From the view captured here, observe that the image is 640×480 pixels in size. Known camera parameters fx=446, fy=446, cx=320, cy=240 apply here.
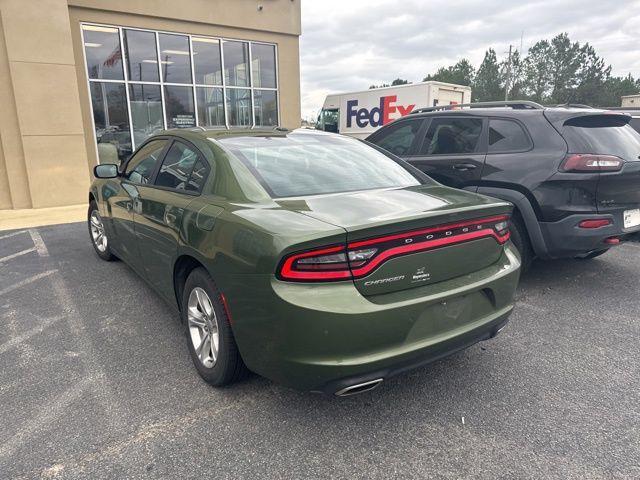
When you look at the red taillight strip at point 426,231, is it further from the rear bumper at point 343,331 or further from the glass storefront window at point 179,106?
the glass storefront window at point 179,106

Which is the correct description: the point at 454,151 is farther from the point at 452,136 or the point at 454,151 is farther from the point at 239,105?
the point at 239,105

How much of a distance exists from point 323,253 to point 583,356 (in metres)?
2.20

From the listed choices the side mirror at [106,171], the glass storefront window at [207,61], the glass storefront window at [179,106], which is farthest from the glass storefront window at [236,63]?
the side mirror at [106,171]

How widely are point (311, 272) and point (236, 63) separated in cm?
1237

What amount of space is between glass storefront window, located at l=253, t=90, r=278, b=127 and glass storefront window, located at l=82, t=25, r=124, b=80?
12.7ft

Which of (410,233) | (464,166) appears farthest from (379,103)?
(410,233)

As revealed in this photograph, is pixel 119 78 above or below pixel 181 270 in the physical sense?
above

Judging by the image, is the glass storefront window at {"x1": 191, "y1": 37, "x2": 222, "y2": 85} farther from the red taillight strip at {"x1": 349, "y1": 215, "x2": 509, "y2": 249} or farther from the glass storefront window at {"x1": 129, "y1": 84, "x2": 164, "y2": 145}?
the red taillight strip at {"x1": 349, "y1": 215, "x2": 509, "y2": 249}

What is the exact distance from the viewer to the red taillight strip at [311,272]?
202 cm

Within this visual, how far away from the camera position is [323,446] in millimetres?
2215

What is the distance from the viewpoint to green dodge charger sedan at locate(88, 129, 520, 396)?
203cm

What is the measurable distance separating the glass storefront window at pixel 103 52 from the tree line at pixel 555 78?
69765mm

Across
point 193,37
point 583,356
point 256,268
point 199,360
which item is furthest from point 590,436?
point 193,37

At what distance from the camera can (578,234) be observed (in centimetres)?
382
